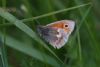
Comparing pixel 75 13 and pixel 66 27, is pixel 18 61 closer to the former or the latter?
pixel 75 13

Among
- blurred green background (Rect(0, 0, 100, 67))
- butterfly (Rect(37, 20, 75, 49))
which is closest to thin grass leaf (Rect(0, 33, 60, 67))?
blurred green background (Rect(0, 0, 100, 67))

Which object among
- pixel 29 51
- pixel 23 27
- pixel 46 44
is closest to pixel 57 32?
pixel 46 44

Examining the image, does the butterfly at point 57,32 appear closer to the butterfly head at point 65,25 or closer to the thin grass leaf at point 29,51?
the butterfly head at point 65,25

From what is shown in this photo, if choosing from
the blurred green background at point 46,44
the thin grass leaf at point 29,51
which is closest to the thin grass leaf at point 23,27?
the blurred green background at point 46,44

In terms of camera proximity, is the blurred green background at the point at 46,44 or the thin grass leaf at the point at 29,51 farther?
the thin grass leaf at the point at 29,51

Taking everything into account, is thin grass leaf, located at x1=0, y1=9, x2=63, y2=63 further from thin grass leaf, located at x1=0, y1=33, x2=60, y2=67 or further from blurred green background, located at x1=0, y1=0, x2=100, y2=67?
thin grass leaf, located at x1=0, y1=33, x2=60, y2=67

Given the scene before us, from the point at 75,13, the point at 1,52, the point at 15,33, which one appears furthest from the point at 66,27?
the point at 15,33
